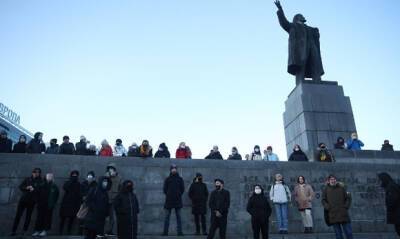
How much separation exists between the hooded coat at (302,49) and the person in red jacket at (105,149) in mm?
10104

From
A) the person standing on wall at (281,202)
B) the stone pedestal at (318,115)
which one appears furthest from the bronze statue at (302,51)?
the person standing on wall at (281,202)

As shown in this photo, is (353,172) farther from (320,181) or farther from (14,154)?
(14,154)

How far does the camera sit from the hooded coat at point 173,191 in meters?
11.4

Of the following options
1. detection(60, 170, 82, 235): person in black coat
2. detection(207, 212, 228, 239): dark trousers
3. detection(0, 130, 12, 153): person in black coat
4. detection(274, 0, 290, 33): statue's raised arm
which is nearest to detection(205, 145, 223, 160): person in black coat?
detection(207, 212, 228, 239): dark trousers

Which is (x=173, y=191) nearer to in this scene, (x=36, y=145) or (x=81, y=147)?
(x=81, y=147)

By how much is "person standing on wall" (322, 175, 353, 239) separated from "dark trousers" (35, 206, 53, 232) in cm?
756

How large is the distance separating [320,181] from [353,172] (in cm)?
147

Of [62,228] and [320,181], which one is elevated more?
[320,181]

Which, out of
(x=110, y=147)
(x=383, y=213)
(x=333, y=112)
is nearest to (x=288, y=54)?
(x=333, y=112)

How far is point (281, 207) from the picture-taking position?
38.1 ft

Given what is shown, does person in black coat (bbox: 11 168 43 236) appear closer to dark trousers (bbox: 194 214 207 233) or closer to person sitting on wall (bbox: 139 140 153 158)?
person sitting on wall (bbox: 139 140 153 158)

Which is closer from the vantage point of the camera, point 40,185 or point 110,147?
point 40,185

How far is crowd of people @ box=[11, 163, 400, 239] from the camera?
338 inches

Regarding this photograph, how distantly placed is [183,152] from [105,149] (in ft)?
9.56
